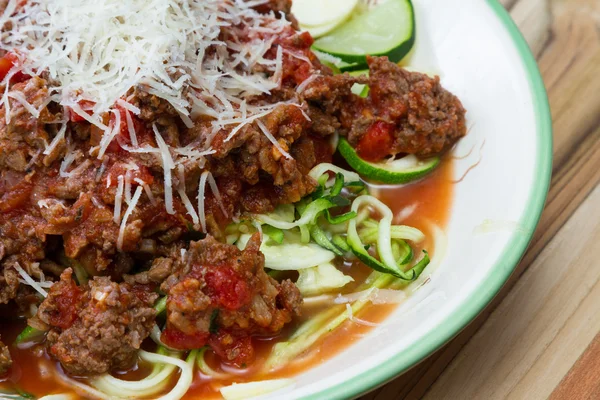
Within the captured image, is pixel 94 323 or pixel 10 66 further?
pixel 10 66

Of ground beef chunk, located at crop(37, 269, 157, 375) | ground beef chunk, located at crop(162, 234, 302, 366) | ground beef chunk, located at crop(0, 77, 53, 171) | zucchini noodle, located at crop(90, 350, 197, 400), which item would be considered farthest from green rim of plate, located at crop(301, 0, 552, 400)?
ground beef chunk, located at crop(0, 77, 53, 171)

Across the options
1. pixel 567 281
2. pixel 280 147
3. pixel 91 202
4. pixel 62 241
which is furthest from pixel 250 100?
pixel 567 281

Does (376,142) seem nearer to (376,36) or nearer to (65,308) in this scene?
(376,36)

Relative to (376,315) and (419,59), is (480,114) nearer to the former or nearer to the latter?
(419,59)

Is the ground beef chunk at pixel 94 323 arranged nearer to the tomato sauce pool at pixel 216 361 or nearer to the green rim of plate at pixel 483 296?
the tomato sauce pool at pixel 216 361

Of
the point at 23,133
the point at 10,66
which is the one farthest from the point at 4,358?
the point at 10,66

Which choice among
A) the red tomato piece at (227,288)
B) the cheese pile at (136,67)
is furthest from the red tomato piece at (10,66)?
the red tomato piece at (227,288)

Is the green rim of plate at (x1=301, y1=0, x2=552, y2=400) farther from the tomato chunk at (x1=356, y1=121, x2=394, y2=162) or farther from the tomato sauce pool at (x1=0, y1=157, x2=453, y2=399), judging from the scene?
the tomato chunk at (x1=356, y1=121, x2=394, y2=162)
